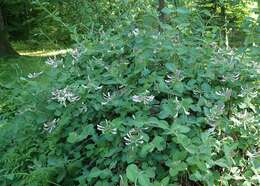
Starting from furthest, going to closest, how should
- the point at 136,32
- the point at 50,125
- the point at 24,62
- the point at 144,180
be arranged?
the point at 24,62 → the point at 136,32 → the point at 50,125 → the point at 144,180

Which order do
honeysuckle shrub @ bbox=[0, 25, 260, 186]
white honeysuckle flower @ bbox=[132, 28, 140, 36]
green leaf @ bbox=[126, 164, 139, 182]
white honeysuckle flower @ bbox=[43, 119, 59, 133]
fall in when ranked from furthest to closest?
white honeysuckle flower @ bbox=[132, 28, 140, 36] < white honeysuckle flower @ bbox=[43, 119, 59, 133] < honeysuckle shrub @ bbox=[0, 25, 260, 186] < green leaf @ bbox=[126, 164, 139, 182]

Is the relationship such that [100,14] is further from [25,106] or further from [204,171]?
[204,171]

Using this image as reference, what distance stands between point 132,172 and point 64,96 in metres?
0.58

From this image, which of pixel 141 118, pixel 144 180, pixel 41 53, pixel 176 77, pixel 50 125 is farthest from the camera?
pixel 41 53

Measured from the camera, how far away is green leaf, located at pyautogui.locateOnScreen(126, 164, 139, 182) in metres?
1.73

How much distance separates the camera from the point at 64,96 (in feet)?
7.06

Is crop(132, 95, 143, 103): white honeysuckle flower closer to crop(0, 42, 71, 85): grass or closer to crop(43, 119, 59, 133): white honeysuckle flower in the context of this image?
crop(43, 119, 59, 133): white honeysuckle flower

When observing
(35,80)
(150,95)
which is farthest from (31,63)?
(150,95)

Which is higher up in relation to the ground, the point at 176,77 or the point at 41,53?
the point at 176,77

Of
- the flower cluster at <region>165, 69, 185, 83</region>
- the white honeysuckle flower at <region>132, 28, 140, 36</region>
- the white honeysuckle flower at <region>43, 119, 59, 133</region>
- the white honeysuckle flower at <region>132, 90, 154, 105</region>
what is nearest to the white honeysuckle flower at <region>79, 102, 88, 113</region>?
the white honeysuckle flower at <region>43, 119, 59, 133</region>

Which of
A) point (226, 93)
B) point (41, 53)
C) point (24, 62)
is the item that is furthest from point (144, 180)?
point (41, 53)

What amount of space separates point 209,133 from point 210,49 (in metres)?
0.60

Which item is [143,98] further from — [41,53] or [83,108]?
[41,53]

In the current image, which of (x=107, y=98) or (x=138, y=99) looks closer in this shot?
(x=138, y=99)
